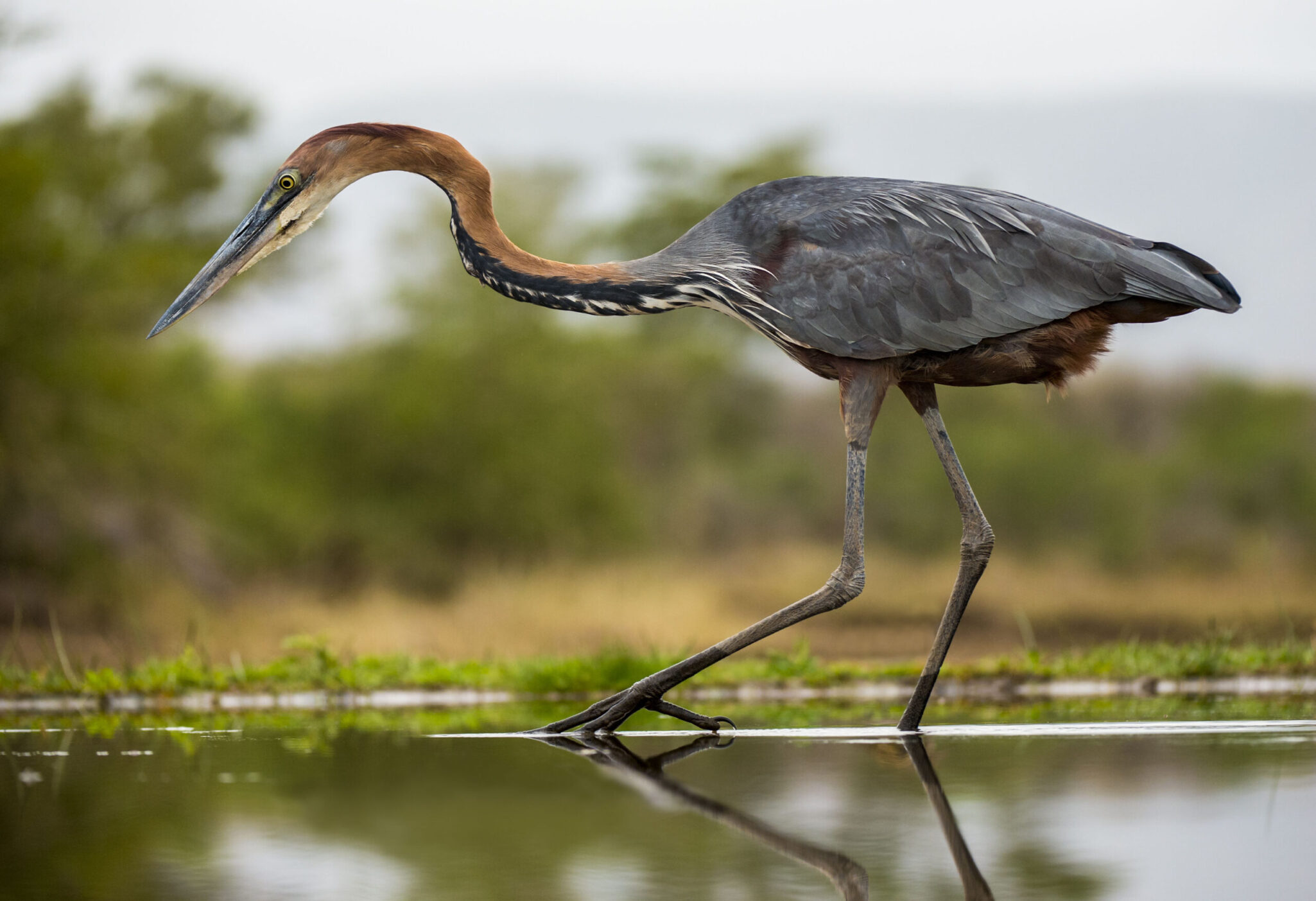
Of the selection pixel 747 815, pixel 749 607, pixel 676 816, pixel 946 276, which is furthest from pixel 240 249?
pixel 749 607

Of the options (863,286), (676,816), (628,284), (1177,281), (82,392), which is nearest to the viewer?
(676,816)

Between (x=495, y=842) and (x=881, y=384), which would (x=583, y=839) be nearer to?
(x=495, y=842)

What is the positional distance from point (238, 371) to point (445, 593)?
1124 centimetres

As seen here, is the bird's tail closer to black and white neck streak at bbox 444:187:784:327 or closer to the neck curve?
black and white neck streak at bbox 444:187:784:327

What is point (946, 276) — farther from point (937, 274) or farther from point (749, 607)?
point (749, 607)

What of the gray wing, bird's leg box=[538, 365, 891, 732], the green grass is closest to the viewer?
bird's leg box=[538, 365, 891, 732]

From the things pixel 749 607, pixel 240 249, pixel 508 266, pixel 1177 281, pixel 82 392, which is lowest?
pixel 749 607

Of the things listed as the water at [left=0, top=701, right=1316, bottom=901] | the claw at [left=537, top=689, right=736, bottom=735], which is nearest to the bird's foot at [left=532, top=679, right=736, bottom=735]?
the claw at [left=537, top=689, right=736, bottom=735]

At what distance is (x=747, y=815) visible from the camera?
11.7 ft

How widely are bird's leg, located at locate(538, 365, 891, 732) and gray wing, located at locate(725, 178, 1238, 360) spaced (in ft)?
0.55

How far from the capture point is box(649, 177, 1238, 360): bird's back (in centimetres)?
543

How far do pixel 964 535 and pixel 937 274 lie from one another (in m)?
1.07

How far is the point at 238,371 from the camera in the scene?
1463 inches

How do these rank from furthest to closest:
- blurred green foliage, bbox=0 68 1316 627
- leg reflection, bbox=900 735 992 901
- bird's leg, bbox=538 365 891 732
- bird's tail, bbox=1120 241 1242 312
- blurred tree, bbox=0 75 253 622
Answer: blurred green foliage, bbox=0 68 1316 627 → blurred tree, bbox=0 75 253 622 → bird's tail, bbox=1120 241 1242 312 → bird's leg, bbox=538 365 891 732 → leg reflection, bbox=900 735 992 901
